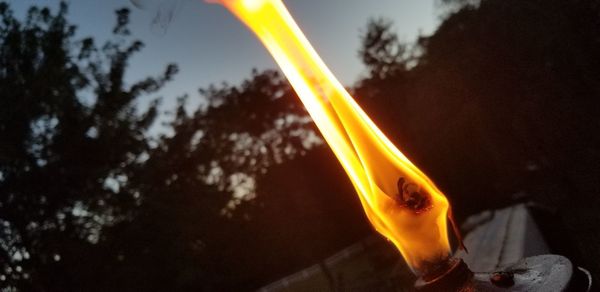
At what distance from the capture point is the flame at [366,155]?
142 centimetres

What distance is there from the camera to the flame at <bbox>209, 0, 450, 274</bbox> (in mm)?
1424

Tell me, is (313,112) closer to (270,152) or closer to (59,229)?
(59,229)

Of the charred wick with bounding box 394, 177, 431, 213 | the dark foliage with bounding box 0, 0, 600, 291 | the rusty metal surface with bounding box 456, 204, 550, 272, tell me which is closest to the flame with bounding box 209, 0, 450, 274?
the charred wick with bounding box 394, 177, 431, 213

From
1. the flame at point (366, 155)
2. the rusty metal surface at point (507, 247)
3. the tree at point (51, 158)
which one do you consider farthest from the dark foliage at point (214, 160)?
the flame at point (366, 155)

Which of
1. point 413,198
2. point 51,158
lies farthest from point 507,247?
point 51,158

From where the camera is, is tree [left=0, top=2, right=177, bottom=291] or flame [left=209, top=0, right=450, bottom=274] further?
tree [left=0, top=2, right=177, bottom=291]

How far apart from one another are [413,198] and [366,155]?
22 centimetres

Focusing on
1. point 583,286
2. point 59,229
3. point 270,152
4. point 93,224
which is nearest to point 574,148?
point 583,286

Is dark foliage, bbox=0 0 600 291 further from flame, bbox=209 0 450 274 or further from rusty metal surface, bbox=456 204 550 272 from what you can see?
flame, bbox=209 0 450 274

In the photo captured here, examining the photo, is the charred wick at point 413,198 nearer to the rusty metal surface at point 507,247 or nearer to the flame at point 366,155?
the flame at point 366,155

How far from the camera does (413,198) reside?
55.3 inches

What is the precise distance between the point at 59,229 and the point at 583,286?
19.0m

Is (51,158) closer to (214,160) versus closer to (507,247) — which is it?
(214,160)

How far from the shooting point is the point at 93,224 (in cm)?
1736
